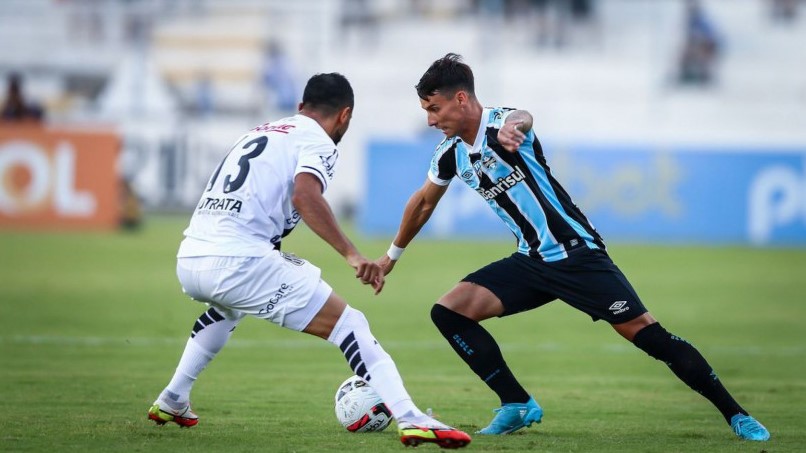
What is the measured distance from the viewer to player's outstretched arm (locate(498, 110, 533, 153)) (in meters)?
7.20

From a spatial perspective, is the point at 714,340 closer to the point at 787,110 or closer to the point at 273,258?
the point at 273,258

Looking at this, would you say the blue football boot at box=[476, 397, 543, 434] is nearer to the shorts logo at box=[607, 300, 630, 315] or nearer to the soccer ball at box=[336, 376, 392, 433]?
the soccer ball at box=[336, 376, 392, 433]

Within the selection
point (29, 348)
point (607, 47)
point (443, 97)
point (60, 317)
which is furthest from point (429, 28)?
point (443, 97)

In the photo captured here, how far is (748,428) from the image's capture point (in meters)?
7.51

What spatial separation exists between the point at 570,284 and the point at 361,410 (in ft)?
5.09

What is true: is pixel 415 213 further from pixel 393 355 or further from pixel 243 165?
pixel 393 355

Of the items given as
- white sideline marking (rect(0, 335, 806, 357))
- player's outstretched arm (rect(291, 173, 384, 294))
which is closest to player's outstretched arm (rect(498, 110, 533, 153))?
player's outstretched arm (rect(291, 173, 384, 294))

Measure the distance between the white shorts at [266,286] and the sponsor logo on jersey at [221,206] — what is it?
0.28 meters

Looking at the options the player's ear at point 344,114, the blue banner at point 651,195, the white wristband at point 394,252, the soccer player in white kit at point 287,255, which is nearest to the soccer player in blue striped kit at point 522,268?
the white wristband at point 394,252

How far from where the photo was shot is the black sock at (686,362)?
7.58 meters

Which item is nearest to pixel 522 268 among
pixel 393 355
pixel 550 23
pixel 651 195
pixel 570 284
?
pixel 570 284

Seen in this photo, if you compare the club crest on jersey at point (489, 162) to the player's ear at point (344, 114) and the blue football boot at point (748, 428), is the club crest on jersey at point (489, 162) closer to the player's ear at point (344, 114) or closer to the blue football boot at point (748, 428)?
the player's ear at point (344, 114)

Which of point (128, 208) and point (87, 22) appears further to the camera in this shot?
point (87, 22)

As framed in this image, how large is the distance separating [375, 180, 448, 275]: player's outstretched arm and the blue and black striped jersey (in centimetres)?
35
